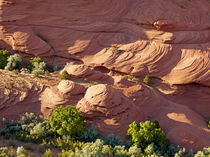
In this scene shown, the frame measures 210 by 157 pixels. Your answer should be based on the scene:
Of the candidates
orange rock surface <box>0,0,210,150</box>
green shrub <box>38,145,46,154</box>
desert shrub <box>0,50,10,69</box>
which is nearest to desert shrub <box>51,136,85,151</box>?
green shrub <box>38,145,46,154</box>

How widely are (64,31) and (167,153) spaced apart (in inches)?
696

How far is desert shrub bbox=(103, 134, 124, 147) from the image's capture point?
17.2 metres

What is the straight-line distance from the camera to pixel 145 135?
55.0 ft

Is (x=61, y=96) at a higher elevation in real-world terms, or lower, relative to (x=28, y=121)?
higher

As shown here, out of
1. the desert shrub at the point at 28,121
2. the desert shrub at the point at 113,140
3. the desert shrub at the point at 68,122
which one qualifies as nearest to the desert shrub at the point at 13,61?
the desert shrub at the point at 28,121

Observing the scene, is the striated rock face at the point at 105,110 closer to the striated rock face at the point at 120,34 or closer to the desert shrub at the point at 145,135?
the desert shrub at the point at 145,135

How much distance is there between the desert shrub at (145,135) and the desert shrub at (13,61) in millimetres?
15166

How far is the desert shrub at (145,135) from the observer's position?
54.7ft

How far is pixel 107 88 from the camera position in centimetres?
1875

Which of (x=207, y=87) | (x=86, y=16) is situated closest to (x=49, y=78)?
(x=86, y=16)

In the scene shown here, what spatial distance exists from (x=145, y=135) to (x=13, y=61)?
1691cm

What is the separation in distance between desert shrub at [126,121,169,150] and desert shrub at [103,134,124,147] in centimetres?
77

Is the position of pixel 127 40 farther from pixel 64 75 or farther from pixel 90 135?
pixel 90 135

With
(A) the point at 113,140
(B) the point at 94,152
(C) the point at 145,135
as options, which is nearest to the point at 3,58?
(A) the point at 113,140
